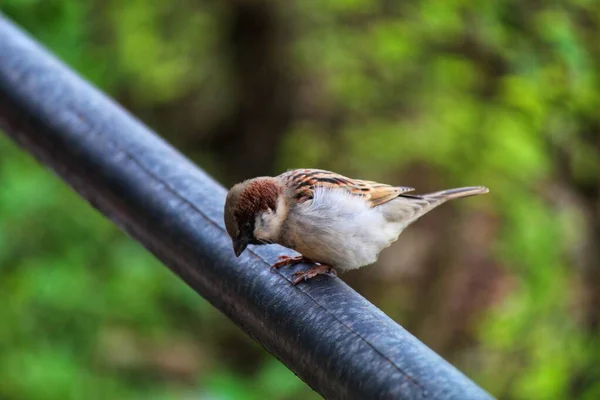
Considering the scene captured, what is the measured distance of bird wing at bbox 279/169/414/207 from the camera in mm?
2137

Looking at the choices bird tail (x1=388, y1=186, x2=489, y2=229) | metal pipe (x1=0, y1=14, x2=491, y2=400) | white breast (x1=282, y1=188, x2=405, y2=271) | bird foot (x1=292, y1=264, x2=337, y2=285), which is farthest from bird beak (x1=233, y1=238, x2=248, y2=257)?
bird tail (x1=388, y1=186, x2=489, y2=229)

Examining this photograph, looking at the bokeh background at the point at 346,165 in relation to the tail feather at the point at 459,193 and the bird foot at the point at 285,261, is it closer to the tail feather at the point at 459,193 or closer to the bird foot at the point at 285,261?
the tail feather at the point at 459,193

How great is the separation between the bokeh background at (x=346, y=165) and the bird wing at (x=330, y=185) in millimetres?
859

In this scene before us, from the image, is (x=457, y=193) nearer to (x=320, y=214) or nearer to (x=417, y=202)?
(x=417, y=202)

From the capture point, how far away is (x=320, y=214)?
2098 millimetres

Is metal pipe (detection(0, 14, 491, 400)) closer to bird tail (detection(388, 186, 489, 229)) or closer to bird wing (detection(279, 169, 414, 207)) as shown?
bird wing (detection(279, 169, 414, 207))

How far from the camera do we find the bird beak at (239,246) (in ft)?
5.11

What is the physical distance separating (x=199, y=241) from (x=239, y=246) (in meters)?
0.08

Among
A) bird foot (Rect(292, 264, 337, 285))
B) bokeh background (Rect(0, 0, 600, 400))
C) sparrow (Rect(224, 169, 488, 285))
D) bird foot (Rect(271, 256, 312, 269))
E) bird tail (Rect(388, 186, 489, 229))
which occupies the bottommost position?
bokeh background (Rect(0, 0, 600, 400))

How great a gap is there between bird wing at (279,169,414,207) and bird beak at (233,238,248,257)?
0.52 meters

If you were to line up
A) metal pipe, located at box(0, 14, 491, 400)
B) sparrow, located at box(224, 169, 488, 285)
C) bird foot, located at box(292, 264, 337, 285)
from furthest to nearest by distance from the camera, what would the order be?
1. sparrow, located at box(224, 169, 488, 285)
2. bird foot, located at box(292, 264, 337, 285)
3. metal pipe, located at box(0, 14, 491, 400)

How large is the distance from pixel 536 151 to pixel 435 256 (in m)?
2.24

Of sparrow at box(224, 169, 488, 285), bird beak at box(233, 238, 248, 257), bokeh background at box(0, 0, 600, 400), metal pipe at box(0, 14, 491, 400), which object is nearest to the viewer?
metal pipe at box(0, 14, 491, 400)

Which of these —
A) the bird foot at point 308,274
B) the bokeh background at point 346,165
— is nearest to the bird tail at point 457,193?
the bokeh background at point 346,165
